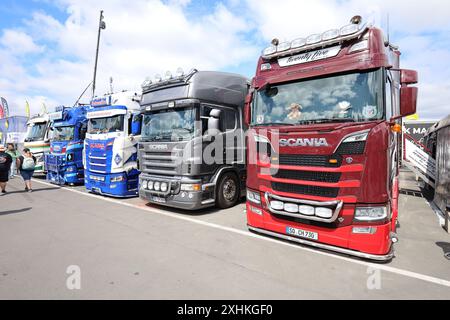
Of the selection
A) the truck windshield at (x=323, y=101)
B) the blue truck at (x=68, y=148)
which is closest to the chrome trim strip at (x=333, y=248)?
the truck windshield at (x=323, y=101)

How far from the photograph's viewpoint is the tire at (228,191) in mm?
7101

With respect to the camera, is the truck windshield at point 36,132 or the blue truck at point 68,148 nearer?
the blue truck at point 68,148

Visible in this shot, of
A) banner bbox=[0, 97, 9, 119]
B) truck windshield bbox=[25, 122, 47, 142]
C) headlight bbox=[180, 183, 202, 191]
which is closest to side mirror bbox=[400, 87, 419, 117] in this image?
headlight bbox=[180, 183, 202, 191]

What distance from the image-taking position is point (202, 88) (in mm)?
6629

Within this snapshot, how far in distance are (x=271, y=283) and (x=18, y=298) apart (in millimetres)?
2929

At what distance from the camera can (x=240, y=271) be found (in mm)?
3713

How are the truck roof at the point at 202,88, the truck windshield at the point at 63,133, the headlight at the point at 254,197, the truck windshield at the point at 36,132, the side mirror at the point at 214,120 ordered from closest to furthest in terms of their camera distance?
1. the headlight at the point at 254,197
2. the side mirror at the point at 214,120
3. the truck roof at the point at 202,88
4. the truck windshield at the point at 63,133
5. the truck windshield at the point at 36,132

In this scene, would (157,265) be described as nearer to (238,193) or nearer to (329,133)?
(329,133)

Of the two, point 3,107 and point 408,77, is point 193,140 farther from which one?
point 3,107

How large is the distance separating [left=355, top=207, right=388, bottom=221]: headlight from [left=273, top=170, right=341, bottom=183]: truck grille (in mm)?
528

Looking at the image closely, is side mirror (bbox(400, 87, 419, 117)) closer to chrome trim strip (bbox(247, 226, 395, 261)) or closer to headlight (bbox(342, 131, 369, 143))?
headlight (bbox(342, 131, 369, 143))

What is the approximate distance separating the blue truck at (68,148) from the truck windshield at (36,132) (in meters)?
2.59

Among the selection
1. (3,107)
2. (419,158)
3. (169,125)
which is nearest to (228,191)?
(169,125)

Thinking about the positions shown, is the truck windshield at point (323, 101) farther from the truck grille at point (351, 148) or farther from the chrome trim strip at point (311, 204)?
the chrome trim strip at point (311, 204)
